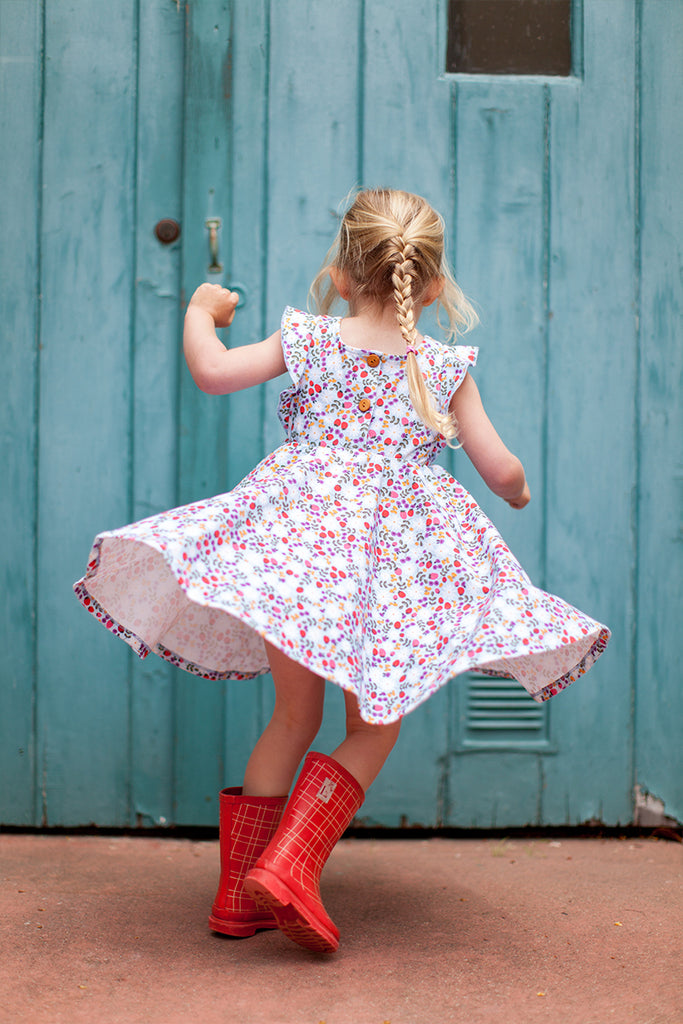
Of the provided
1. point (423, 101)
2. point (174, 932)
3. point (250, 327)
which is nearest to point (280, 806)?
point (174, 932)

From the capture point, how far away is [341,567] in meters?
1.34

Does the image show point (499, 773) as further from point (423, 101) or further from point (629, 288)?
point (423, 101)

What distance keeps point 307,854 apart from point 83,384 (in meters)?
1.18

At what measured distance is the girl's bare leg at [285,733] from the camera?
4.79 ft

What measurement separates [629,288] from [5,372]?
1.45 meters

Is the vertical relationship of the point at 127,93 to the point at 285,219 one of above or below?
above

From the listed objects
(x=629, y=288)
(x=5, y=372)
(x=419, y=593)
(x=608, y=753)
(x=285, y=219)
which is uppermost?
(x=285, y=219)

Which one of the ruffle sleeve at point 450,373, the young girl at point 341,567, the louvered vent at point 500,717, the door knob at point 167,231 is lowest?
the louvered vent at point 500,717

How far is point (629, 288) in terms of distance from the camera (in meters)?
2.04

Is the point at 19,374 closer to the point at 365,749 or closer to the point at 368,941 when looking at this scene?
the point at 365,749

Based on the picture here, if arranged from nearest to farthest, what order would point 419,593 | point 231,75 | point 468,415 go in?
point 419,593 → point 468,415 → point 231,75

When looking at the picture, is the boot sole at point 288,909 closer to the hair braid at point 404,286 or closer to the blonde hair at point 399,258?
the blonde hair at point 399,258

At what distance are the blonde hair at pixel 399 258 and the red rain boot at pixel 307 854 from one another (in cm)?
59

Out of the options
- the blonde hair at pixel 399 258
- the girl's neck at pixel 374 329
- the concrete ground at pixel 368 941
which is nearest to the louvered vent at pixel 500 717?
the concrete ground at pixel 368 941
